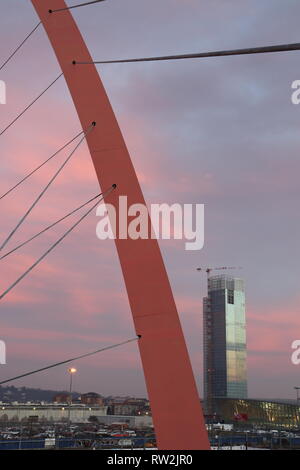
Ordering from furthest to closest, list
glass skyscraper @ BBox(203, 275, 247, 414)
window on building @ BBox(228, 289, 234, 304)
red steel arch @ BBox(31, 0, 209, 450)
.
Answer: window on building @ BBox(228, 289, 234, 304)
glass skyscraper @ BBox(203, 275, 247, 414)
red steel arch @ BBox(31, 0, 209, 450)

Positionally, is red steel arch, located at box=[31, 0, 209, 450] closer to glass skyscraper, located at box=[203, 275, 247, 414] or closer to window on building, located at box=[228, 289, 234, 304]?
glass skyscraper, located at box=[203, 275, 247, 414]

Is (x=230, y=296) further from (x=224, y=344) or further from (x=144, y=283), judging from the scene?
(x=144, y=283)

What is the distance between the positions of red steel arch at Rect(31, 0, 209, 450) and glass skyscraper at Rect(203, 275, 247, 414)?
16094 cm

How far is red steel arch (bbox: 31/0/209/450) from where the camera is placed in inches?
260

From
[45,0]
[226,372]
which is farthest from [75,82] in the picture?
[226,372]

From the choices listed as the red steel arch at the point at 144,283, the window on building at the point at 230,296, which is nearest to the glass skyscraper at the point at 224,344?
the window on building at the point at 230,296

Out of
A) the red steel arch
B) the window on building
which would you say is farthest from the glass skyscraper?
the red steel arch

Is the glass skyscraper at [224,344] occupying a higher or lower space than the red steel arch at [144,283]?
higher

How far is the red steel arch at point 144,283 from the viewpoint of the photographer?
6.61 meters

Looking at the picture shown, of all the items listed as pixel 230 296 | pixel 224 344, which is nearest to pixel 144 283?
pixel 224 344

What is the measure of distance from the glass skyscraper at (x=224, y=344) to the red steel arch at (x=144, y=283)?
528ft

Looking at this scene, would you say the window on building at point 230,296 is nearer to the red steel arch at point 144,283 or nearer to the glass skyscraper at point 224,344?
the glass skyscraper at point 224,344

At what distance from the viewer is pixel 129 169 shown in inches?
299
